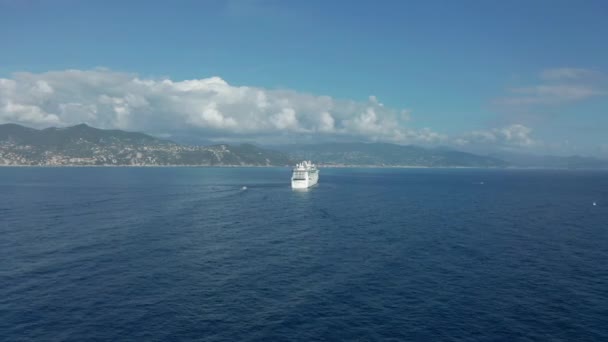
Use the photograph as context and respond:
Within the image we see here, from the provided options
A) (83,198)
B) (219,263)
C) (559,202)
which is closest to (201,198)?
(83,198)

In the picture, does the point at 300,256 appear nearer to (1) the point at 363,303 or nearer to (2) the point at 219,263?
(2) the point at 219,263

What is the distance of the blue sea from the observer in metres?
50.2

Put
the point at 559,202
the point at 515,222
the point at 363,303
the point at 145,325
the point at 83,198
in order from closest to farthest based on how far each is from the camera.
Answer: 1. the point at 145,325
2. the point at 363,303
3. the point at 515,222
4. the point at 83,198
5. the point at 559,202

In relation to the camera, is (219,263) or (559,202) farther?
(559,202)

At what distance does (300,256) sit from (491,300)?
37898 mm

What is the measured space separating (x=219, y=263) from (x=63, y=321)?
3104 centimetres

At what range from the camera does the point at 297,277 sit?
69375 millimetres

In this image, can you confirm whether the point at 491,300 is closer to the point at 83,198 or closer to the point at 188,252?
the point at 188,252

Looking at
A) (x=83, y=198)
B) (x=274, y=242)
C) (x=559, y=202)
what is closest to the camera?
(x=274, y=242)

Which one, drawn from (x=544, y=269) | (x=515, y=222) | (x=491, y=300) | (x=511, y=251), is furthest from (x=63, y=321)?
(x=515, y=222)

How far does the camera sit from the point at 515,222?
12631 centimetres

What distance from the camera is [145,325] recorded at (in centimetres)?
5019

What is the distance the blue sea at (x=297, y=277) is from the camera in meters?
50.2

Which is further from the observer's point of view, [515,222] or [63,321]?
[515,222]
